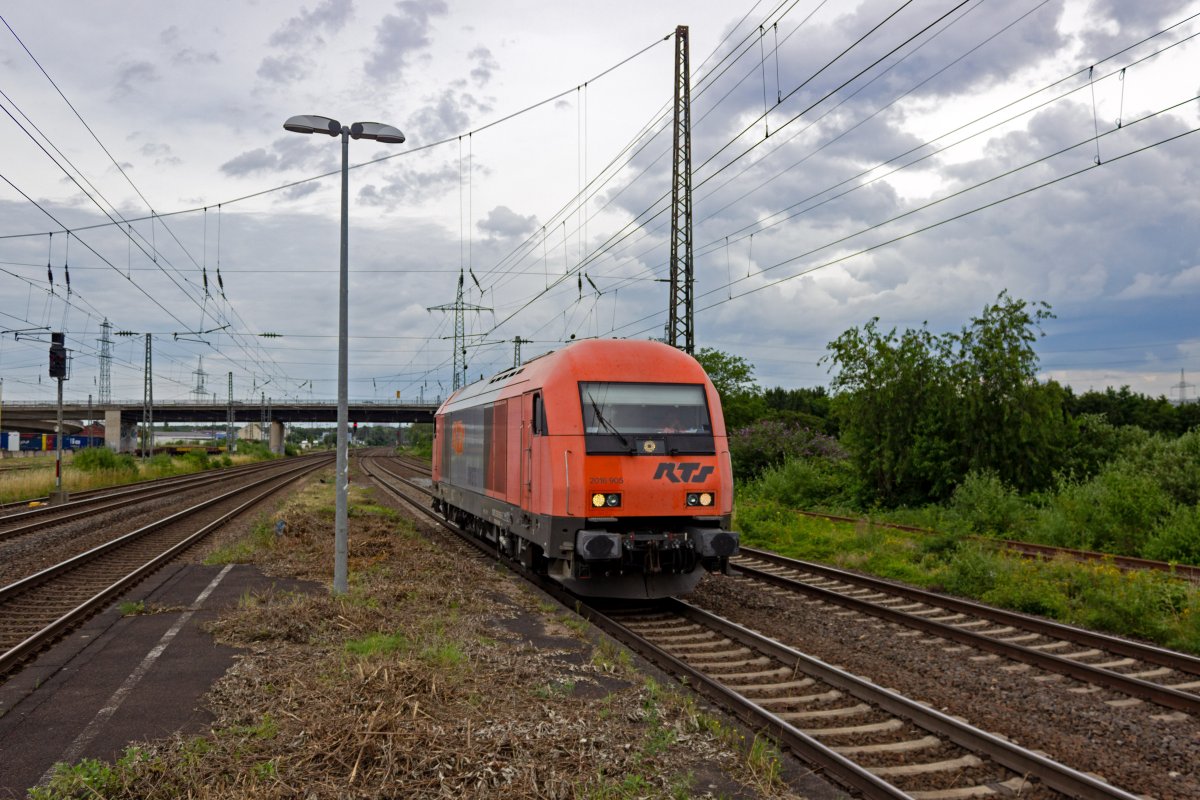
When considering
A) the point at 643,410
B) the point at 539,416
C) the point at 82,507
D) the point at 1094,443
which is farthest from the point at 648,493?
the point at 82,507

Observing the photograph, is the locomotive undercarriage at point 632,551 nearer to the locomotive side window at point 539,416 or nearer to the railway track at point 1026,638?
the locomotive side window at point 539,416

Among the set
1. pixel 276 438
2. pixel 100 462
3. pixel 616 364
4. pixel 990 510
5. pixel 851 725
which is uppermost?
pixel 616 364

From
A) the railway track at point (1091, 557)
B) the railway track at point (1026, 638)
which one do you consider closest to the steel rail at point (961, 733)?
the railway track at point (1026, 638)

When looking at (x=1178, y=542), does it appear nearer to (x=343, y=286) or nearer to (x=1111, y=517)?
(x=1111, y=517)

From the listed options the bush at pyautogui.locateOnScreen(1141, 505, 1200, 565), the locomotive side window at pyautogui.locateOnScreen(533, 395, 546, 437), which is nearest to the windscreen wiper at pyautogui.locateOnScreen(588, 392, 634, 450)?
the locomotive side window at pyautogui.locateOnScreen(533, 395, 546, 437)

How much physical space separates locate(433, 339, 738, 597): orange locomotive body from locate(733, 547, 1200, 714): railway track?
2.63 metres

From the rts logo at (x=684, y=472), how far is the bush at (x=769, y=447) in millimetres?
19243

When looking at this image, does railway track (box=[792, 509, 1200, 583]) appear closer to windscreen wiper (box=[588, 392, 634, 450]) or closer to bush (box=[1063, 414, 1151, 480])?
bush (box=[1063, 414, 1151, 480])

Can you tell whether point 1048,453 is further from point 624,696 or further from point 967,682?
point 624,696

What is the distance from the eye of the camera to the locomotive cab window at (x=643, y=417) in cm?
1139

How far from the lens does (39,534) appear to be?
68.0ft

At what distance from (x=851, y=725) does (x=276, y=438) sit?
11623 centimetres

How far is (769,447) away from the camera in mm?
30766

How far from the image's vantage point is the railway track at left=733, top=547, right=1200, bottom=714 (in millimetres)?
8156
